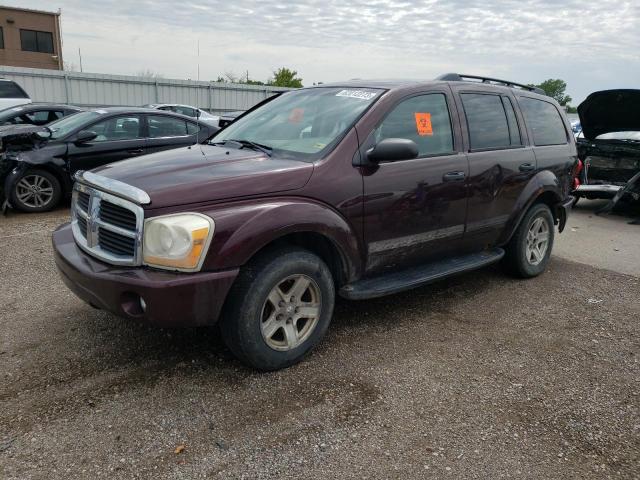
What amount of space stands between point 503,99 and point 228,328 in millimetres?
3356

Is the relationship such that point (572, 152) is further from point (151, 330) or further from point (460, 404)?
point (151, 330)

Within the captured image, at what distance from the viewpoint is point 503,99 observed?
4855mm

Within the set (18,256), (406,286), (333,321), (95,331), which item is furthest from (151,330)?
(18,256)

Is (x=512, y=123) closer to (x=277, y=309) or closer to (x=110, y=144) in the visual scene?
(x=277, y=309)

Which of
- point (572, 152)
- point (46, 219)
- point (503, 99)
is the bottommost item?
point (46, 219)

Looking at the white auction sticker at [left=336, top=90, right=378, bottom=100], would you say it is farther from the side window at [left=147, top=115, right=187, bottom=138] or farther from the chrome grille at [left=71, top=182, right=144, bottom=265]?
the side window at [left=147, top=115, right=187, bottom=138]

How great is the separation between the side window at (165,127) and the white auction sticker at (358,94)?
16.5 feet

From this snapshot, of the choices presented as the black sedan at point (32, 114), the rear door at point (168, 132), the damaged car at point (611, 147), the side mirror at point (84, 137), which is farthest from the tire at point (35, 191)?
the damaged car at point (611, 147)

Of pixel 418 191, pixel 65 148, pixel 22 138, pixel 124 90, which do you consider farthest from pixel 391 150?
pixel 124 90

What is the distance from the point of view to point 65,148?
754 cm

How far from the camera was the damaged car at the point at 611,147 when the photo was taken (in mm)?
8484

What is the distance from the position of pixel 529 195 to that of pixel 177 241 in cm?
346

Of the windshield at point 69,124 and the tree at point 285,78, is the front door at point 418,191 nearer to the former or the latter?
the windshield at point 69,124

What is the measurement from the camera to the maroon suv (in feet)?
9.47
